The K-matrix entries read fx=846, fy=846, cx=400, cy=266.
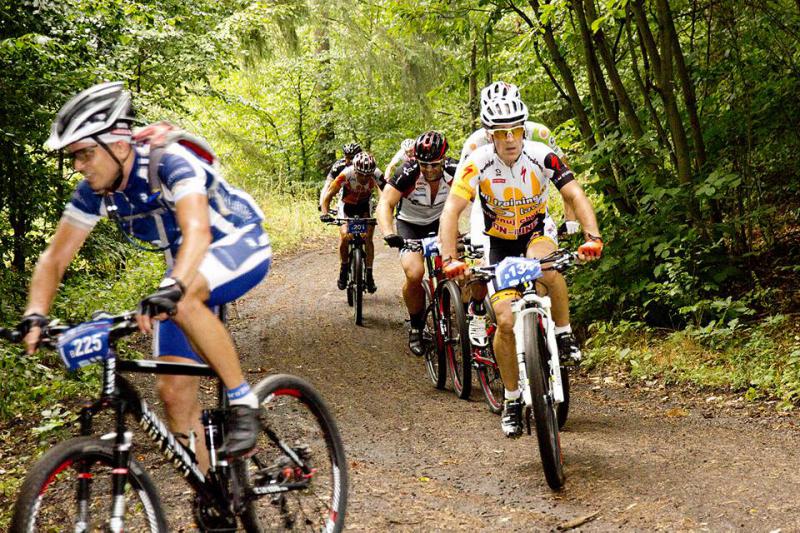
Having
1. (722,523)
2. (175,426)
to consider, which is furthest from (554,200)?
(175,426)

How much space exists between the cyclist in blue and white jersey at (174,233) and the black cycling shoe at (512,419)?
8.61 feet

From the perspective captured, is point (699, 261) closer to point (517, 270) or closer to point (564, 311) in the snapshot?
point (564, 311)

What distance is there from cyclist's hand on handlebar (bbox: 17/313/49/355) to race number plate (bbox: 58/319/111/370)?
18cm

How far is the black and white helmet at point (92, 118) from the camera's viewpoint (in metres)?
3.27

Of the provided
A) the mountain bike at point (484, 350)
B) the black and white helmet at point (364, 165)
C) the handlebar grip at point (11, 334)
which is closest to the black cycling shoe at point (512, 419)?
the mountain bike at point (484, 350)

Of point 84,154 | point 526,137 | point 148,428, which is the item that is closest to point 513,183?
point 526,137

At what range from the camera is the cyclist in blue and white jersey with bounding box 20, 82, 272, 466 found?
3.29 meters

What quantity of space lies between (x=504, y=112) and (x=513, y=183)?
2.04ft

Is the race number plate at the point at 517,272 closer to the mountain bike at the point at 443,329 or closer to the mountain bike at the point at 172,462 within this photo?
the mountain bike at the point at 172,462

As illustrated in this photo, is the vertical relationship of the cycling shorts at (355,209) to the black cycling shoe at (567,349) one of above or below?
above

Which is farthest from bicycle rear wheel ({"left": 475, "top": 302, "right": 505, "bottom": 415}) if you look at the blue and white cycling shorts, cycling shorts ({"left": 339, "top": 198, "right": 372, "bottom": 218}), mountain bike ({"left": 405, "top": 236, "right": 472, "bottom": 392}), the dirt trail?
cycling shorts ({"left": 339, "top": 198, "right": 372, "bottom": 218})

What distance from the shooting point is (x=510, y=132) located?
598 centimetres

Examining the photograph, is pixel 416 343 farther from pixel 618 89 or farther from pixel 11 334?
pixel 11 334

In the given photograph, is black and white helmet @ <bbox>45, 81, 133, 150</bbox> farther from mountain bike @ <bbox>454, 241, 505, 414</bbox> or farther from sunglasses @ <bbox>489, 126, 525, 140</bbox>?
mountain bike @ <bbox>454, 241, 505, 414</bbox>
